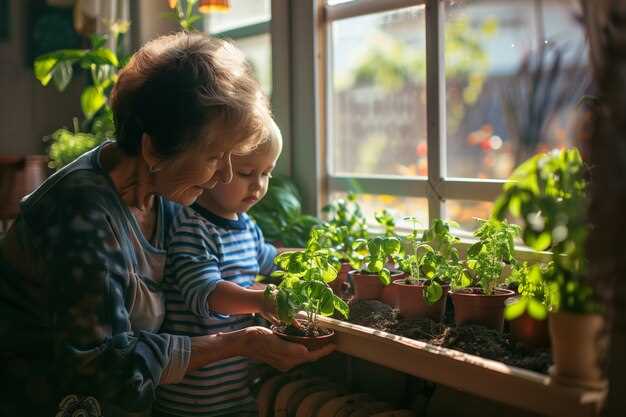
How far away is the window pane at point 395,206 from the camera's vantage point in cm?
193

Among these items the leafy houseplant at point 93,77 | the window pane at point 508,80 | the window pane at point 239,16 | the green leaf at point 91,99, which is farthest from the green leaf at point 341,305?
the green leaf at point 91,99

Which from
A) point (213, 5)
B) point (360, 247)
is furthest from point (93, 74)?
point (360, 247)

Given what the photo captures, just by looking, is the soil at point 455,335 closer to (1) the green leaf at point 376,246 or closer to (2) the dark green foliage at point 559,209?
(1) the green leaf at point 376,246

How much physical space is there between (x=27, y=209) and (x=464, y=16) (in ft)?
3.53

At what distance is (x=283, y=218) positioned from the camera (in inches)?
80.4

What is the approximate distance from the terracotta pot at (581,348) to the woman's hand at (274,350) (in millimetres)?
546

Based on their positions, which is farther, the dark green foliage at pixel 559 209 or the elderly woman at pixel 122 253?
the elderly woman at pixel 122 253


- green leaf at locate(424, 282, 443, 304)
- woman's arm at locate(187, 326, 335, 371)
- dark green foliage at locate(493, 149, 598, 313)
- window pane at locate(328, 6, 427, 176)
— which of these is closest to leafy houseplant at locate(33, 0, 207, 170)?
window pane at locate(328, 6, 427, 176)

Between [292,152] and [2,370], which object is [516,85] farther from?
[2,370]

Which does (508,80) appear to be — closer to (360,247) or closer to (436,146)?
(436,146)

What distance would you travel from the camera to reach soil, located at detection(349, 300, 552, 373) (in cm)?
123

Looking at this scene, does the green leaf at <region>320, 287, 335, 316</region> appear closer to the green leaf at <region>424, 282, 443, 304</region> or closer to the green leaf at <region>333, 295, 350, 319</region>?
the green leaf at <region>333, 295, 350, 319</region>

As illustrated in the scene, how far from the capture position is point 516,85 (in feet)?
4.64

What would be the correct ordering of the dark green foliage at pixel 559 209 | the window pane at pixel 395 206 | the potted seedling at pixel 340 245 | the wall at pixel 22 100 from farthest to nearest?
the wall at pixel 22 100 → the window pane at pixel 395 206 → the potted seedling at pixel 340 245 → the dark green foliage at pixel 559 209
